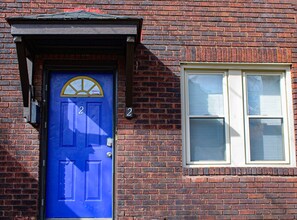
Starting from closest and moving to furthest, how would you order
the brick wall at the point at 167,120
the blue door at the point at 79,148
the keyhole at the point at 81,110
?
the brick wall at the point at 167,120, the blue door at the point at 79,148, the keyhole at the point at 81,110

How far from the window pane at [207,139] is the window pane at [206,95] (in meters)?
0.15

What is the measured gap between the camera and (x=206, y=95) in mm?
6008

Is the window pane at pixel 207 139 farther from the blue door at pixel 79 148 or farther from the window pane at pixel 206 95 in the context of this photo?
the blue door at pixel 79 148

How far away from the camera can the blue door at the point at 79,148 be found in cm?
570

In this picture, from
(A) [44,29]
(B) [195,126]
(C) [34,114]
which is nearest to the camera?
(A) [44,29]

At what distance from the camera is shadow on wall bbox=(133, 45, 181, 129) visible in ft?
18.9

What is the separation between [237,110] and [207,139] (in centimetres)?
63

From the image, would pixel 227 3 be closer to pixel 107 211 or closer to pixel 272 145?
pixel 272 145

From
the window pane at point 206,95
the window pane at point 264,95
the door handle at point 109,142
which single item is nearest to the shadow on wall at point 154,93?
the window pane at point 206,95


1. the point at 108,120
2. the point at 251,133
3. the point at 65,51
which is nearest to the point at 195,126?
the point at 251,133

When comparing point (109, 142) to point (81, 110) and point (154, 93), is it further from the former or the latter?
point (154, 93)

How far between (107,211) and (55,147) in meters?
1.21

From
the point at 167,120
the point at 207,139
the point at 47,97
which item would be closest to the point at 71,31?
the point at 47,97

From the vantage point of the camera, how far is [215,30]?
6.03 m
